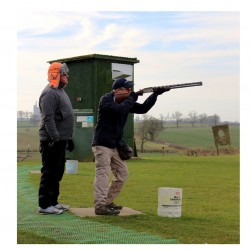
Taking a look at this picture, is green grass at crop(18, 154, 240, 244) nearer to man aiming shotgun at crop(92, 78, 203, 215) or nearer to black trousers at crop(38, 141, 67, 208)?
man aiming shotgun at crop(92, 78, 203, 215)

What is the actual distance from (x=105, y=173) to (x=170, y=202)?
3.25 feet

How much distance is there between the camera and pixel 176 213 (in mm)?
7094

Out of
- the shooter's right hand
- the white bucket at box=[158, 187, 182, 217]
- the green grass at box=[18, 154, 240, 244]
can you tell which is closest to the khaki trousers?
the green grass at box=[18, 154, 240, 244]

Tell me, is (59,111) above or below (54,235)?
above

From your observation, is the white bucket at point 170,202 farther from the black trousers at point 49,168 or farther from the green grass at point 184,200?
the black trousers at point 49,168

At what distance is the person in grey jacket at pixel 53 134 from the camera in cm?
723

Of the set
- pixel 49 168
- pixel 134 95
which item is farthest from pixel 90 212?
pixel 134 95

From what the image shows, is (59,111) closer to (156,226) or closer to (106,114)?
(106,114)

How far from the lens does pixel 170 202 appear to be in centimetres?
709

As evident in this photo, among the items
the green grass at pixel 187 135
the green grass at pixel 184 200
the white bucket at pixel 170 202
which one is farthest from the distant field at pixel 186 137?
the white bucket at pixel 170 202

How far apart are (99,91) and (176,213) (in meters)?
11.5

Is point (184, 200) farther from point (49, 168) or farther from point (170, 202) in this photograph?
point (49, 168)

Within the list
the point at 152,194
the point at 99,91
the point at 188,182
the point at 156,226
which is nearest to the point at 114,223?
the point at 156,226

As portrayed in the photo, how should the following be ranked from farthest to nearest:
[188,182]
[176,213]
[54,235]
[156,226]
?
[188,182] → [176,213] → [156,226] → [54,235]
